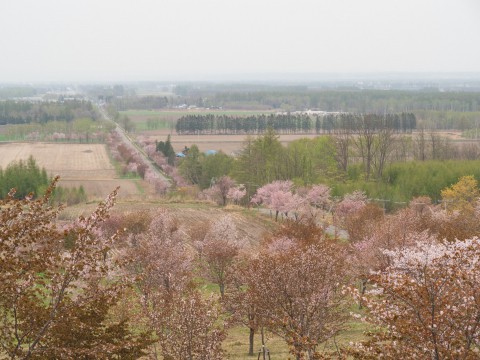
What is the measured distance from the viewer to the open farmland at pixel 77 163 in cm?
5850

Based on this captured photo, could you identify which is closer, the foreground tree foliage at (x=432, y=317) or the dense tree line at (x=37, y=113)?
the foreground tree foliage at (x=432, y=317)

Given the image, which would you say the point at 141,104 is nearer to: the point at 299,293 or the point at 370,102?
the point at 370,102

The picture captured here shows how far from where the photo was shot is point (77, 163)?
2923 inches

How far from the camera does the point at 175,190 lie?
53031 millimetres

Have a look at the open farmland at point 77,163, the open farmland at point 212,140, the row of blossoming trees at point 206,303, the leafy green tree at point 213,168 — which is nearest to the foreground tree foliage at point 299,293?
the row of blossoming trees at point 206,303

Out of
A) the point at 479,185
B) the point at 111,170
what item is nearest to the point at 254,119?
the point at 111,170

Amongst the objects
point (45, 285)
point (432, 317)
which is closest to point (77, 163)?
point (45, 285)

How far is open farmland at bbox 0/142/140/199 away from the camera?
58500 millimetres

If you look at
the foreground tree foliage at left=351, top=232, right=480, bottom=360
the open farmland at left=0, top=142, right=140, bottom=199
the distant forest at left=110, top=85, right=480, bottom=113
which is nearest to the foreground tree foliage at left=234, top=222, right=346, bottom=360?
the foreground tree foliage at left=351, top=232, right=480, bottom=360

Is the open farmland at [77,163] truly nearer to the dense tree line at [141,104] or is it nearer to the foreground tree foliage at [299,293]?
the foreground tree foliage at [299,293]

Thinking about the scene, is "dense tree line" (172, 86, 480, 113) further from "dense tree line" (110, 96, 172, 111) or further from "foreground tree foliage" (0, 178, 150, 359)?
"foreground tree foliage" (0, 178, 150, 359)

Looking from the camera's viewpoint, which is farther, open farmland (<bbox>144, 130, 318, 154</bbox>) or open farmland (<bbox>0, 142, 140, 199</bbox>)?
open farmland (<bbox>144, 130, 318, 154</bbox>)

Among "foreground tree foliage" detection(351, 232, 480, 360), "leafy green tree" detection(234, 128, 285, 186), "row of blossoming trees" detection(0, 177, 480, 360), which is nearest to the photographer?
"foreground tree foliage" detection(351, 232, 480, 360)

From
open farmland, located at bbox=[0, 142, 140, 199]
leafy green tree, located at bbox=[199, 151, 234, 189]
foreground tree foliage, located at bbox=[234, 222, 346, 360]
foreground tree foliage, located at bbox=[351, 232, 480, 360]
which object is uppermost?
foreground tree foliage, located at bbox=[351, 232, 480, 360]
